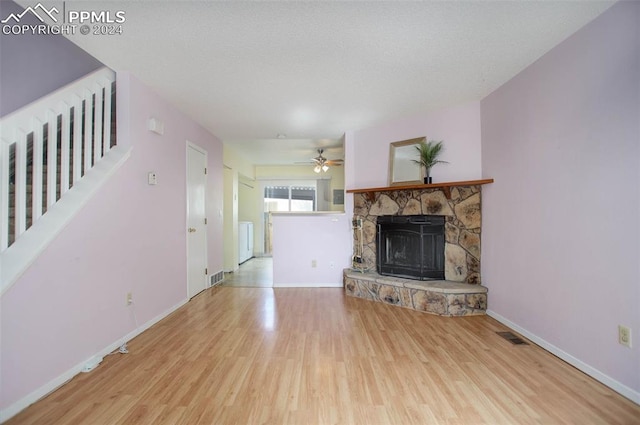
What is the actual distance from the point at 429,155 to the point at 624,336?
2.21 meters

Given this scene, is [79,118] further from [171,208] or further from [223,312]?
[223,312]

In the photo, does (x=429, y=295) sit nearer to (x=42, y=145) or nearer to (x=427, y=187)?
(x=427, y=187)

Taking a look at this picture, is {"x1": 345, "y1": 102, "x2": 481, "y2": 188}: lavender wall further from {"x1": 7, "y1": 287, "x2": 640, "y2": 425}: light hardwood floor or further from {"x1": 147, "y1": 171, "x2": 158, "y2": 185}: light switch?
{"x1": 147, "y1": 171, "x2": 158, "y2": 185}: light switch

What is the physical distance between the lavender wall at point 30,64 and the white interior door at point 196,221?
1272 mm

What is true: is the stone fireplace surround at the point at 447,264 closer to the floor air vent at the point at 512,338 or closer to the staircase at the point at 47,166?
the floor air vent at the point at 512,338

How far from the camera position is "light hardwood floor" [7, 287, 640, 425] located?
1.44 metres

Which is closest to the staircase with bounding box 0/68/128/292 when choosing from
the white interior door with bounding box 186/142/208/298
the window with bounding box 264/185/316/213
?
the white interior door with bounding box 186/142/208/298

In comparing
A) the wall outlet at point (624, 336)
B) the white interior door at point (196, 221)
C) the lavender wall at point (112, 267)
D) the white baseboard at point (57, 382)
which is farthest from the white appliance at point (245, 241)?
the wall outlet at point (624, 336)

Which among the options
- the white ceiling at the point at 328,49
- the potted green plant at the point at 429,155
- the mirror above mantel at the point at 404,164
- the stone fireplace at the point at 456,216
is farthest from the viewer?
the mirror above mantel at the point at 404,164

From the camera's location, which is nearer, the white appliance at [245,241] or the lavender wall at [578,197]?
the lavender wall at [578,197]

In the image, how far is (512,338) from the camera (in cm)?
231

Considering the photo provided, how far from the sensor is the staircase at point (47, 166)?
5.01ft

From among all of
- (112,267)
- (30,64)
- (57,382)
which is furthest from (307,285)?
(30,64)

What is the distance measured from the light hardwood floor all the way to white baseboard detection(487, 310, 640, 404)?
0.04m
